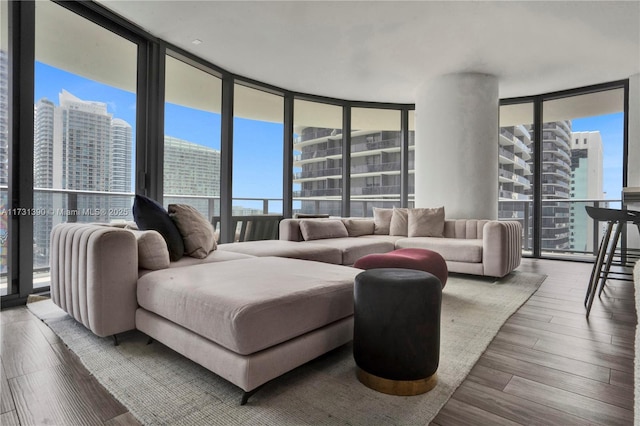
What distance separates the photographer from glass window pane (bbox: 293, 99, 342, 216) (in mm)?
5832

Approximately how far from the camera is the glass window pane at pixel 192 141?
4309mm

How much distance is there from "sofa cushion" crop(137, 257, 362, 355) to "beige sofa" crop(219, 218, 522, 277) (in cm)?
115

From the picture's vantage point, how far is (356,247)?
367cm

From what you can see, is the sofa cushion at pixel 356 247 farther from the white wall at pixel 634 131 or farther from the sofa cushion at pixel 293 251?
the white wall at pixel 634 131

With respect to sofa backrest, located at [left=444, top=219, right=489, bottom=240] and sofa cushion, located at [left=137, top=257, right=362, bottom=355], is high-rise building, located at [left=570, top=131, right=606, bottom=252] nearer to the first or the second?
sofa backrest, located at [left=444, top=219, right=489, bottom=240]

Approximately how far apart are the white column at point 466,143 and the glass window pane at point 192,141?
3.26 m

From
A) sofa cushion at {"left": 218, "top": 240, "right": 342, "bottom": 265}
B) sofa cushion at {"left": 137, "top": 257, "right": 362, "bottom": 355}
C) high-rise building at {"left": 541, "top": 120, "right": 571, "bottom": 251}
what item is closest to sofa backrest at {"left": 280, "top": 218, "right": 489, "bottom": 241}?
sofa cushion at {"left": 218, "top": 240, "right": 342, "bottom": 265}

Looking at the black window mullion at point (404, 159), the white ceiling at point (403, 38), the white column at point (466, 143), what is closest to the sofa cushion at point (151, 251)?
the white ceiling at point (403, 38)

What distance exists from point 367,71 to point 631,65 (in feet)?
11.1

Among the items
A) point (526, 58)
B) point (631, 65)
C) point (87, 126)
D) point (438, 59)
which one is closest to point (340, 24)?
point (438, 59)

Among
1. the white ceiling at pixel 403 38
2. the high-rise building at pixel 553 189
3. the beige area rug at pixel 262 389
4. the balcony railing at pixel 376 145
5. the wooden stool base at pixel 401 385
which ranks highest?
the white ceiling at pixel 403 38

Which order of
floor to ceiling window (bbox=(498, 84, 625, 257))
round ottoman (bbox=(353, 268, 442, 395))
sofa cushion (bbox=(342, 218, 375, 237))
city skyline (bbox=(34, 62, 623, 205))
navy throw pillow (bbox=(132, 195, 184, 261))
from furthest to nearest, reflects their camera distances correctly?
1. floor to ceiling window (bbox=(498, 84, 625, 257))
2. sofa cushion (bbox=(342, 218, 375, 237))
3. city skyline (bbox=(34, 62, 623, 205))
4. navy throw pillow (bbox=(132, 195, 184, 261))
5. round ottoman (bbox=(353, 268, 442, 395))

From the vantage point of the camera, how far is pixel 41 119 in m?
2.90

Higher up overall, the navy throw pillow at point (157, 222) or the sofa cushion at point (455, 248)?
the navy throw pillow at point (157, 222)
